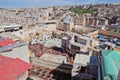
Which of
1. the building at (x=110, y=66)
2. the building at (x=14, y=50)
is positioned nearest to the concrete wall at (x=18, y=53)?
the building at (x=14, y=50)

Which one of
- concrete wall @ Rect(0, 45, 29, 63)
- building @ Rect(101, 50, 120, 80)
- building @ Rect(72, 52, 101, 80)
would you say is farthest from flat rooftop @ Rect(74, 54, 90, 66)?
concrete wall @ Rect(0, 45, 29, 63)

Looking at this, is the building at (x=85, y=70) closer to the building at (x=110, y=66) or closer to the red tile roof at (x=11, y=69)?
the building at (x=110, y=66)

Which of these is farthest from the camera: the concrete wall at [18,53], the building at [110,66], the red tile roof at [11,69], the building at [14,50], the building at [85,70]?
the concrete wall at [18,53]

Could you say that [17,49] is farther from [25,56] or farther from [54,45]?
[54,45]

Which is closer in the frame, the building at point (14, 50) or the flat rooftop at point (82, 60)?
the building at point (14, 50)

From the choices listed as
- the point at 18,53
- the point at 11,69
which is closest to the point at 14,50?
the point at 18,53

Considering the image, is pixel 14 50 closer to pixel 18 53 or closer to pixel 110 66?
pixel 18 53
